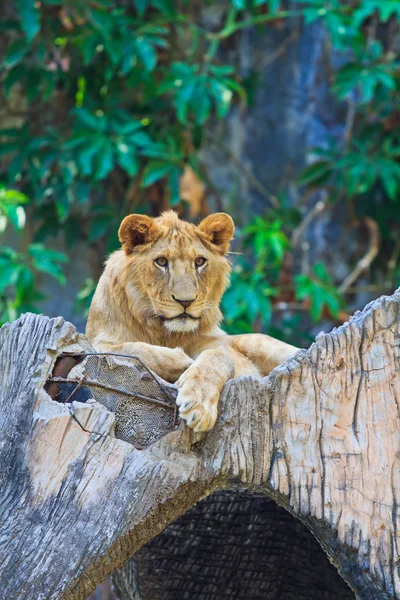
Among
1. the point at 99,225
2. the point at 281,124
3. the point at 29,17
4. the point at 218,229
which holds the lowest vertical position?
the point at 218,229

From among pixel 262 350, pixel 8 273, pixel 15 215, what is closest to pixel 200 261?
pixel 262 350

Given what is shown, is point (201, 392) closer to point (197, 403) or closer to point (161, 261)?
point (197, 403)

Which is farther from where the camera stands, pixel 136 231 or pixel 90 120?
pixel 90 120

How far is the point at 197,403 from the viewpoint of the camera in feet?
7.71

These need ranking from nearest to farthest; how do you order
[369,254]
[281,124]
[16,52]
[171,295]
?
[171,295], [16,52], [369,254], [281,124]

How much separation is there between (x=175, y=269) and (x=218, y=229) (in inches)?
12.9

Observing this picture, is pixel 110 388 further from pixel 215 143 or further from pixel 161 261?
pixel 215 143

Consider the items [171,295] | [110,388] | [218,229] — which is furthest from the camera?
[218,229]

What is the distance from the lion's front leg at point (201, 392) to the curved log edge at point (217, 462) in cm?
5

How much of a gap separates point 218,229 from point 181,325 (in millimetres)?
462

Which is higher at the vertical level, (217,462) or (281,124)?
(281,124)

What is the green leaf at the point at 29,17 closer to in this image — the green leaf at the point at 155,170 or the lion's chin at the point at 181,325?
the green leaf at the point at 155,170

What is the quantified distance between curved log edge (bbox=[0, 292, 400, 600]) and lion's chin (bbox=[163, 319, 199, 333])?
61 cm

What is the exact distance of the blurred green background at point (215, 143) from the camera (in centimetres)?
563
